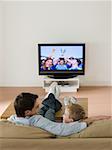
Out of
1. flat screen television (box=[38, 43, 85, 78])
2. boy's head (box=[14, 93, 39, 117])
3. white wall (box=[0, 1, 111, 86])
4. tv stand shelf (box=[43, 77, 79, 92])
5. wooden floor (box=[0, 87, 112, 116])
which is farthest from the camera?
white wall (box=[0, 1, 111, 86])

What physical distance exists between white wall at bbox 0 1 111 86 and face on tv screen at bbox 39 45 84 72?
0.91 ft

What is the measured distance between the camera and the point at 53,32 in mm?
6371

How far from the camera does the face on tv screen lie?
20.2 feet

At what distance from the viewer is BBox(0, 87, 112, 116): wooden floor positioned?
480cm

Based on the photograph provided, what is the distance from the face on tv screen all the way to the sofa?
13.4 ft

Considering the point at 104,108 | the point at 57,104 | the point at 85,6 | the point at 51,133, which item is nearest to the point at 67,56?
the point at 85,6

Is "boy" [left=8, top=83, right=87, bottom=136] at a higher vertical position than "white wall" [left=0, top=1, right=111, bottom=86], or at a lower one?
lower

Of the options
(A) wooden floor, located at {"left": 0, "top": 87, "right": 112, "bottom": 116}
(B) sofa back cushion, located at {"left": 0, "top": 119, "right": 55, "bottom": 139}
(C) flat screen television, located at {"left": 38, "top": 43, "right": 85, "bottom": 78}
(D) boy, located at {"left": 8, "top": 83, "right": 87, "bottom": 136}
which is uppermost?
(C) flat screen television, located at {"left": 38, "top": 43, "right": 85, "bottom": 78}

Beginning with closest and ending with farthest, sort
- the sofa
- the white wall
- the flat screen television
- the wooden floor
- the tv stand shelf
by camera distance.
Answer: the sofa → the wooden floor → the tv stand shelf → the flat screen television → the white wall

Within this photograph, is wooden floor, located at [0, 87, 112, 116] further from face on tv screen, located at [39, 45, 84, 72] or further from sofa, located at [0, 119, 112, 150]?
sofa, located at [0, 119, 112, 150]

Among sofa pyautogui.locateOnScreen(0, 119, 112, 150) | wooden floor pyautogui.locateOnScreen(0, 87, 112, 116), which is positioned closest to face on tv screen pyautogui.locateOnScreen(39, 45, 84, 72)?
wooden floor pyautogui.locateOnScreen(0, 87, 112, 116)

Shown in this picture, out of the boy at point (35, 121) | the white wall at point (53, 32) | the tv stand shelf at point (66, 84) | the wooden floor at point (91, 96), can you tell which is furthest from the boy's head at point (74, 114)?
the white wall at point (53, 32)

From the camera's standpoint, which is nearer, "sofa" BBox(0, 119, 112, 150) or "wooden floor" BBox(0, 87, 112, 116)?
"sofa" BBox(0, 119, 112, 150)

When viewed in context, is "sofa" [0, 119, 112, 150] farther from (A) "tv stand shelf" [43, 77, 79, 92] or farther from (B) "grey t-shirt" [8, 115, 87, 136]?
(A) "tv stand shelf" [43, 77, 79, 92]
